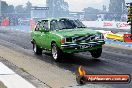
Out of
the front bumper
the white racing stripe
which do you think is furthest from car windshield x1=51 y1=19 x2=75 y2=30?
the white racing stripe

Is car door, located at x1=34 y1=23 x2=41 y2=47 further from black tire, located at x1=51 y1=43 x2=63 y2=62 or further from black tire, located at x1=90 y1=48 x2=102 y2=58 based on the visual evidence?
black tire, located at x1=90 y1=48 x2=102 y2=58

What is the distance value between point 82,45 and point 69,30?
1.11 metres

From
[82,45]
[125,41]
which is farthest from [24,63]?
[125,41]

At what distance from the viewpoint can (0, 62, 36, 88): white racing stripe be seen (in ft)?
28.9

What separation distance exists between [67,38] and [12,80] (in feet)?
13.3

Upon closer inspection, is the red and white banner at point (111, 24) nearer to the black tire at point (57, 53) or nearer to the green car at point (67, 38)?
the green car at point (67, 38)

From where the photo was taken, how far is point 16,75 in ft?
33.8

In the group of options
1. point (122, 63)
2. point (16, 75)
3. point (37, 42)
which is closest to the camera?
point (16, 75)

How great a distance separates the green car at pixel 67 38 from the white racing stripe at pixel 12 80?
8.99ft

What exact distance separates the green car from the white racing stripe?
108 inches

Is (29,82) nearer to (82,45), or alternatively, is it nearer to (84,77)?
(84,77)

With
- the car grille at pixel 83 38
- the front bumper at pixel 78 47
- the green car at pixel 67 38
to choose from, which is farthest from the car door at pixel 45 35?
the car grille at pixel 83 38

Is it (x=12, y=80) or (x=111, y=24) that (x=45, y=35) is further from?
(x=111, y=24)

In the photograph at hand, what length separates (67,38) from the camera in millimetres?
12961
